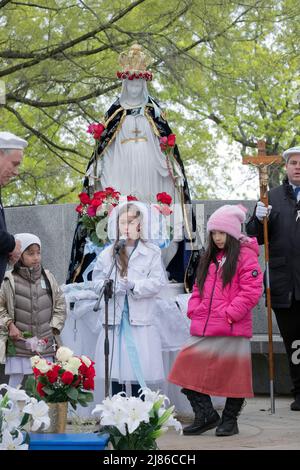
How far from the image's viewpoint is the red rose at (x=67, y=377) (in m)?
7.74

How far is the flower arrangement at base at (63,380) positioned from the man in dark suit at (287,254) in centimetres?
297

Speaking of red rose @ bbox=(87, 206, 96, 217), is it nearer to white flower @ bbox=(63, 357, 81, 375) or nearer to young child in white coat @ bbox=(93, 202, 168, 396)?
young child in white coat @ bbox=(93, 202, 168, 396)

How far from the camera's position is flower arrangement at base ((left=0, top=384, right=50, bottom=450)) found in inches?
247

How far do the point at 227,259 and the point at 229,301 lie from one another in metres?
0.34

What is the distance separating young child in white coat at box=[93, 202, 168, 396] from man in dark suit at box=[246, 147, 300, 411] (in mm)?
1148

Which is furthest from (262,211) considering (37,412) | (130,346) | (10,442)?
(10,442)

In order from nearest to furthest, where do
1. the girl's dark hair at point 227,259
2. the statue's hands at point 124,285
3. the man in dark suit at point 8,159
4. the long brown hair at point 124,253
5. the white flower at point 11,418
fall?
1. the white flower at point 11,418
2. the man in dark suit at point 8,159
3. the girl's dark hair at point 227,259
4. the statue's hands at point 124,285
5. the long brown hair at point 124,253

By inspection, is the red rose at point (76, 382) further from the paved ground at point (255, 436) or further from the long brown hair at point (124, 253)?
→ the long brown hair at point (124, 253)

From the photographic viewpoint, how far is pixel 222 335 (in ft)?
30.0

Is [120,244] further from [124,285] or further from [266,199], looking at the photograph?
[266,199]

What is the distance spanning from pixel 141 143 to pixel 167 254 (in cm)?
104

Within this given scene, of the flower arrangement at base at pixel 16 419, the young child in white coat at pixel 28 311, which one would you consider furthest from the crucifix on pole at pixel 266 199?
the flower arrangement at base at pixel 16 419

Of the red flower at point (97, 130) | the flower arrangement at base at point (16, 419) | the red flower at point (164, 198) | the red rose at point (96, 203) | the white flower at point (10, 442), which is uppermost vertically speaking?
the red flower at point (97, 130)
